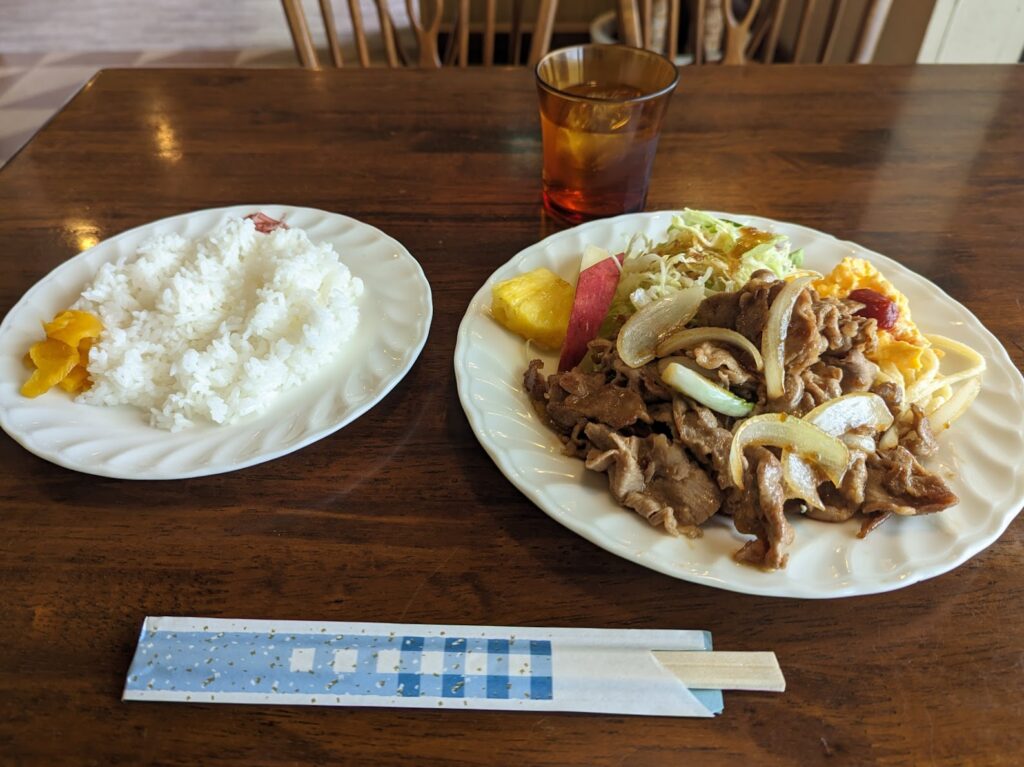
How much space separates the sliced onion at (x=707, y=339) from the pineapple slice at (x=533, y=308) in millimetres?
264

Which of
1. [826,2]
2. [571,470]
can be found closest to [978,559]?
[571,470]

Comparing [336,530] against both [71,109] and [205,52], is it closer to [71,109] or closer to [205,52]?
[71,109]

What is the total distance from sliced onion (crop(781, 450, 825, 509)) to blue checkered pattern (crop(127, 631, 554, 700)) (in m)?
0.46

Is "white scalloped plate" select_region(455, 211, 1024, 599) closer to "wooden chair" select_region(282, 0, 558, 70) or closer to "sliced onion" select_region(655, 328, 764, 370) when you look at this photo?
"sliced onion" select_region(655, 328, 764, 370)

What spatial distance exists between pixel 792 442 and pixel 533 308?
0.58 m

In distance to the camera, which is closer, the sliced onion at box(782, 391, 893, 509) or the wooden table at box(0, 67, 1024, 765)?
the wooden table at box(0, 67, 1024, 765)

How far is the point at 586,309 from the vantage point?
146cm

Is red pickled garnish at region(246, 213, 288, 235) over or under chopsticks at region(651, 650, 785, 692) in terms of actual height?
over

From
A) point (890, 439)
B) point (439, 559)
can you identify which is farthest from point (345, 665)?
point (890, 439)

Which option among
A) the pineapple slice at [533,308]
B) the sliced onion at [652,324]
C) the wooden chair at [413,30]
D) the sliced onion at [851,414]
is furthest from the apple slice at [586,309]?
the wooden chair at [413,30]

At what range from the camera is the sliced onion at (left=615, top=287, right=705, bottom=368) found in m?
1.30

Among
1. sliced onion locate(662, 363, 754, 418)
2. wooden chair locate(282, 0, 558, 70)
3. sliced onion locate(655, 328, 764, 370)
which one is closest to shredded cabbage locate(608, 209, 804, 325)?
sliced onion locate(655, 328, 764, 370)

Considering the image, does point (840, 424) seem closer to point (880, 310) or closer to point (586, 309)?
point (880, 310)

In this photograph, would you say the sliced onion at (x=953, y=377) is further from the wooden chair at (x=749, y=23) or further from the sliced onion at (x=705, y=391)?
the wooden chair at (x=749, y=23)
